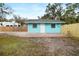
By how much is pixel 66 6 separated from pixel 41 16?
31 cm

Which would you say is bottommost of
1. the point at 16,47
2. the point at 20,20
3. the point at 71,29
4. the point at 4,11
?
the point at 16,47

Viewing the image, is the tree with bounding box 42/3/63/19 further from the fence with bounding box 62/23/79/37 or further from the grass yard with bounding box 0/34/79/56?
the grass yard with bounding box 0/34/79/56

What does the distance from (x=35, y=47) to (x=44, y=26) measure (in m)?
0.26

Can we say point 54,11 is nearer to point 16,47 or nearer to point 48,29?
point 48,29

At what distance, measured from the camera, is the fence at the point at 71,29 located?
3.67 meters

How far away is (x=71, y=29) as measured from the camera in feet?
12.1

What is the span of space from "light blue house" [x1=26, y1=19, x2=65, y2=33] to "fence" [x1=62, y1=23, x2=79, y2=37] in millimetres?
61

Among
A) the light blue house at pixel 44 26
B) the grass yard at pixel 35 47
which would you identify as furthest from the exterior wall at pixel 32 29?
the grass yard at pixel 35 47

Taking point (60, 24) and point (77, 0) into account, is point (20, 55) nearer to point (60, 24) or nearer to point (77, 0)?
point (60, 24)

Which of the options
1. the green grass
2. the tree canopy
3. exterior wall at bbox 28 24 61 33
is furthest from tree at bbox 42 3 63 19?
the green grass

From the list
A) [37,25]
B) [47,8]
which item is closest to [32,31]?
[37,25]

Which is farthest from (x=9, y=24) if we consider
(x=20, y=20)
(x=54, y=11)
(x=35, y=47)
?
(x=54, y=11)

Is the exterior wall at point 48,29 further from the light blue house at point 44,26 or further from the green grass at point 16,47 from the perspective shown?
the green grass at point 16,47

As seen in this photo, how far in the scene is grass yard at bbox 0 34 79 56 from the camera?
3.68 m
